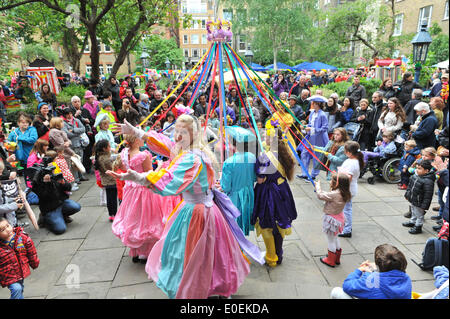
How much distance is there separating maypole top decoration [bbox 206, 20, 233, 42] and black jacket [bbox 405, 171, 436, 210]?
11.7 feet

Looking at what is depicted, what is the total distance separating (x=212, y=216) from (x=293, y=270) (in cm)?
158

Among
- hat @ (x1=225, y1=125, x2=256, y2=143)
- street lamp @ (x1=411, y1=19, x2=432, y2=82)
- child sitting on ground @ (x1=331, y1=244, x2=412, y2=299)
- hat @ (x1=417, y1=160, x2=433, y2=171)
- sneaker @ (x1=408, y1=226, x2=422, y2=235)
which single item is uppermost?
street lamp @ (x1=411, y1=19, x2=432, y2=82)

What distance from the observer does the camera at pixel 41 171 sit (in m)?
4.62

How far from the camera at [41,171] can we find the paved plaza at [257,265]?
914 millimetres

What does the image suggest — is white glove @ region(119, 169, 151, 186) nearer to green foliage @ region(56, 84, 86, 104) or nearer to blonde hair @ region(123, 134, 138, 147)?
blonde hair @ region(123, 134, 138, 147)

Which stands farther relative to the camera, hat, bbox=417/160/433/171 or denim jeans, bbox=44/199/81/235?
denim jeans, bbox=44/199/81/235

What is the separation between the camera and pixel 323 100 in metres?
6.57

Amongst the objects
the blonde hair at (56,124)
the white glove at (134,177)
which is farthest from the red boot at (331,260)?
the blonde hair at (56,124)

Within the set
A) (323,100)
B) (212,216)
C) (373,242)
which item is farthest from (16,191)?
(323,100)

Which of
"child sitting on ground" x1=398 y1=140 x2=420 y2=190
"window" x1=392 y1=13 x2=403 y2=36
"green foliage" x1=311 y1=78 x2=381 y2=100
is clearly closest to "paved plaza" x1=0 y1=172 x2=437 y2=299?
"child sitting on ground" x1=398 y1=140 x2=420 y2=190

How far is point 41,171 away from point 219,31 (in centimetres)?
346

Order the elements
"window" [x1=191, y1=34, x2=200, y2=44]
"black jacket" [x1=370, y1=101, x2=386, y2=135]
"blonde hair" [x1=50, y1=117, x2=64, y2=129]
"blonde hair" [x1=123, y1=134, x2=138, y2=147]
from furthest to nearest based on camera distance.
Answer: "window" [x1=191, y1=34, x2=200, y2=44], "black jacket" [x1=370, y1=101, x2=386, y2=135], "blonde hair" [x1=50, y1=117, x2=64, y2=129], "blonde hair" [x1=123, y1=134, x2=138, y2=147]

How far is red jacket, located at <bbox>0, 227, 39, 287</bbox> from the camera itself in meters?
2.88

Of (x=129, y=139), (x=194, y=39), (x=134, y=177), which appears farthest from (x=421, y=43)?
(x=194, y=39)
